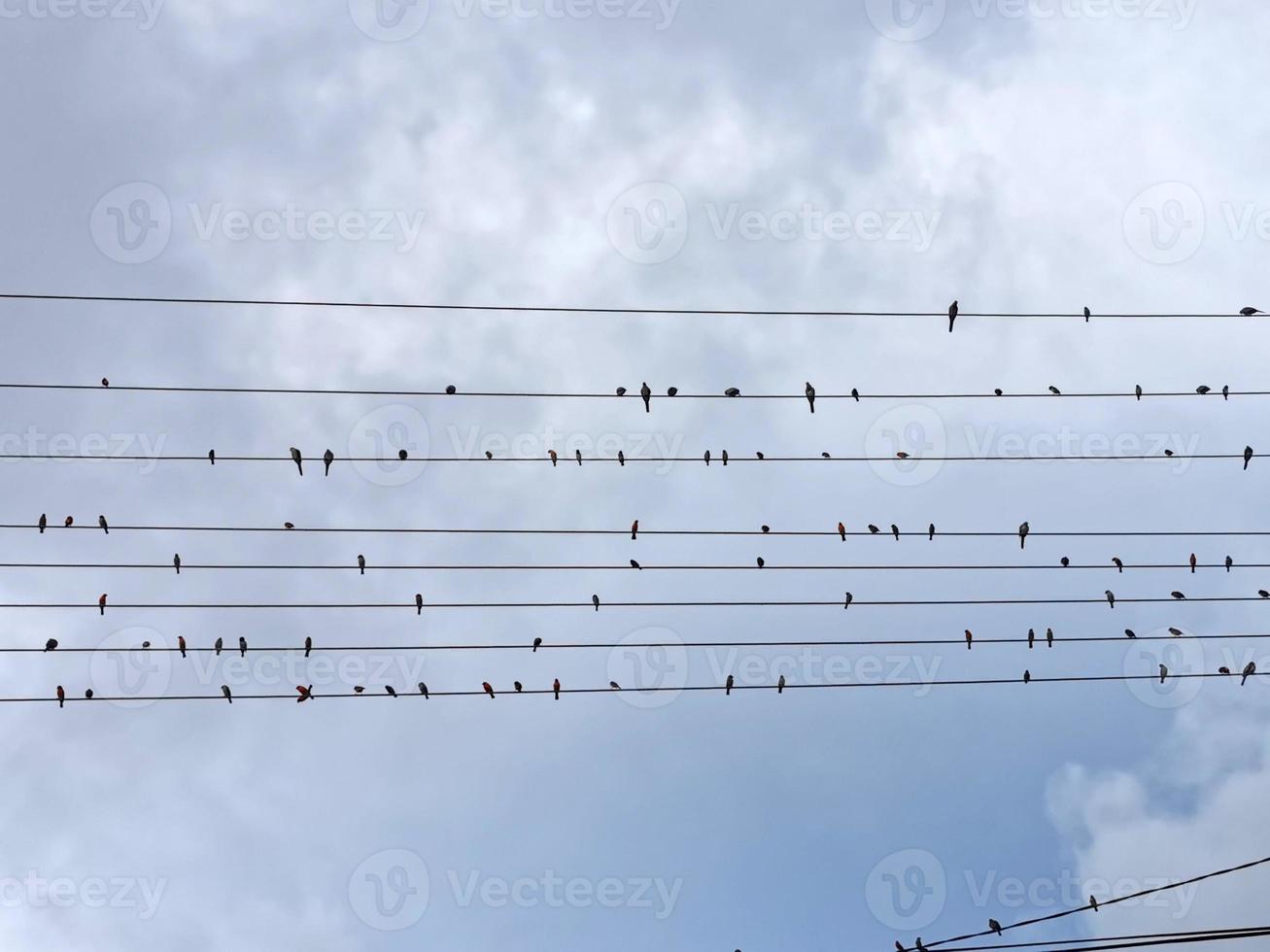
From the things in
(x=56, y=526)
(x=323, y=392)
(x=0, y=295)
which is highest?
(x=0, y=295)

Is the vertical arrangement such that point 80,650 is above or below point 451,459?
below

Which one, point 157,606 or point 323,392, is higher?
point 323,392

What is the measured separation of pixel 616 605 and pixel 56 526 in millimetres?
9333

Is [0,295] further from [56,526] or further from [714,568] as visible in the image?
[714,568]

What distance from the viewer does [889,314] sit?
20.1 m

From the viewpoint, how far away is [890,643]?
21.5 m

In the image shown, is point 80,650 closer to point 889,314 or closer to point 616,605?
point 616,605

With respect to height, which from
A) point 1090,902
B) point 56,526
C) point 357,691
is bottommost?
point 1090,902

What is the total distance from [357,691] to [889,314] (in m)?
10.4

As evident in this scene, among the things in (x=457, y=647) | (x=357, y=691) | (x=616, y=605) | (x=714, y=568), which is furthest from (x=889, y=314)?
(x=357, y=691)

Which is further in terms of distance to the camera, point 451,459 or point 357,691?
point 357,691

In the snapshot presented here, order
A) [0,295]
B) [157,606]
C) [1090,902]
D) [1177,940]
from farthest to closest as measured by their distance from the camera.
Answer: [1090,902] < [157,606] < [0,295] < [1177,940]

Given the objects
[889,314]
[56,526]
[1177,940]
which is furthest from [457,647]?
[1177,940]

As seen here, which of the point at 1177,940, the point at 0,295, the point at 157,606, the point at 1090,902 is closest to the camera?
the point at 1177,940
